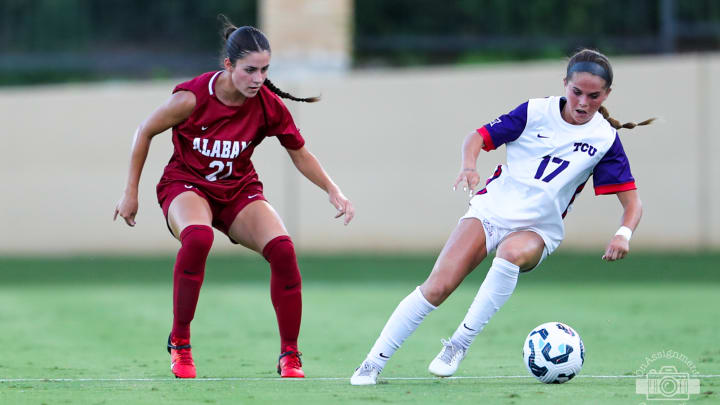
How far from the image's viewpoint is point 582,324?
884 cm

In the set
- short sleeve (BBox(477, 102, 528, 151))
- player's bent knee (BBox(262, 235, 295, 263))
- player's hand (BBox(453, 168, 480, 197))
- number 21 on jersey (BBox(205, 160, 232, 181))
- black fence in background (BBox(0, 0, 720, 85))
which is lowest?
black fence in background (BBox(0, 0, 720, 85))

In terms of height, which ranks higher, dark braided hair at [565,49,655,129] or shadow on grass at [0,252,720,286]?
dark braided hair at [565,49,655,129]

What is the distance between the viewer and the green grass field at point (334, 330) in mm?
5457

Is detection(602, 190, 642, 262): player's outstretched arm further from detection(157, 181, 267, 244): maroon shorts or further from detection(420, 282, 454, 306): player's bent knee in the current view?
detection(157, 181, 267, 244): maroon shorts

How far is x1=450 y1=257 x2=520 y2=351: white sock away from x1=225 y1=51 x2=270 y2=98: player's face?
1534 millimetres

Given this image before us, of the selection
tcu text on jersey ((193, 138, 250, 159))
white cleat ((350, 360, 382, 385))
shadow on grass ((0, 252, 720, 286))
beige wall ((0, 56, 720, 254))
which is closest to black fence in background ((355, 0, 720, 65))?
beige wall ((0, 56, 720, 254))

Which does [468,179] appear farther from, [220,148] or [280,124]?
[220,148]

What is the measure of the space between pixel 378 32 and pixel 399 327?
39.6ft

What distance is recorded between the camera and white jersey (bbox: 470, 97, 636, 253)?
5.85 meters

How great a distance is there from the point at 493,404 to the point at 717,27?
1251 centimetres

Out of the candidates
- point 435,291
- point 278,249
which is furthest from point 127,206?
point 435,291

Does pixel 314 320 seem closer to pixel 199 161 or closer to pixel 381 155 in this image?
pixel 199 161

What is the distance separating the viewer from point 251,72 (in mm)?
5980

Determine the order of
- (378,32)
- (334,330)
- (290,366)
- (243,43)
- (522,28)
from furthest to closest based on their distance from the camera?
(378,32) → (522,28) → (334,330) → (290,366) → (243,43)
